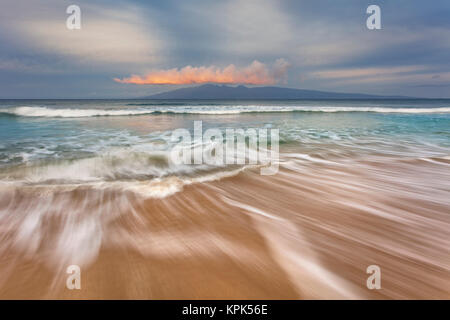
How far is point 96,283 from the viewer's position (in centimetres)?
145

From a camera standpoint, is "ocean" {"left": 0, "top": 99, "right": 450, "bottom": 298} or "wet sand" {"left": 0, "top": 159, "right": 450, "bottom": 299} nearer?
"wet sand" {"left": 0, "top": 159, "right": 450, "bottom": 299}

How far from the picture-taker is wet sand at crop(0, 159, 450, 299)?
1.43 meters

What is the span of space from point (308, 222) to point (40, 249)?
2429 millimetres

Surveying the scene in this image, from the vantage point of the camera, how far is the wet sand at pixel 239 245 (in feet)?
4.69

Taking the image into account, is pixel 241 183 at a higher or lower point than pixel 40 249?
higher

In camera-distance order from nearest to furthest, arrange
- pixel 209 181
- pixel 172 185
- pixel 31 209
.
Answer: pixel 31 209, pixel 172 185, pixel 209 181

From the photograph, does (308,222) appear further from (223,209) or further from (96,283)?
(96,283)

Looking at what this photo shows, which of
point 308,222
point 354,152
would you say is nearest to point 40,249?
point 308,222

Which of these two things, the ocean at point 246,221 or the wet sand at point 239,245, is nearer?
the wet sand at point 239,245

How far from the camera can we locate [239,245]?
186 centimetres

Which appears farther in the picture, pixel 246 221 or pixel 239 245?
pixel 246 221

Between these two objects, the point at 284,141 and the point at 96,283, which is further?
the point at 284,141
